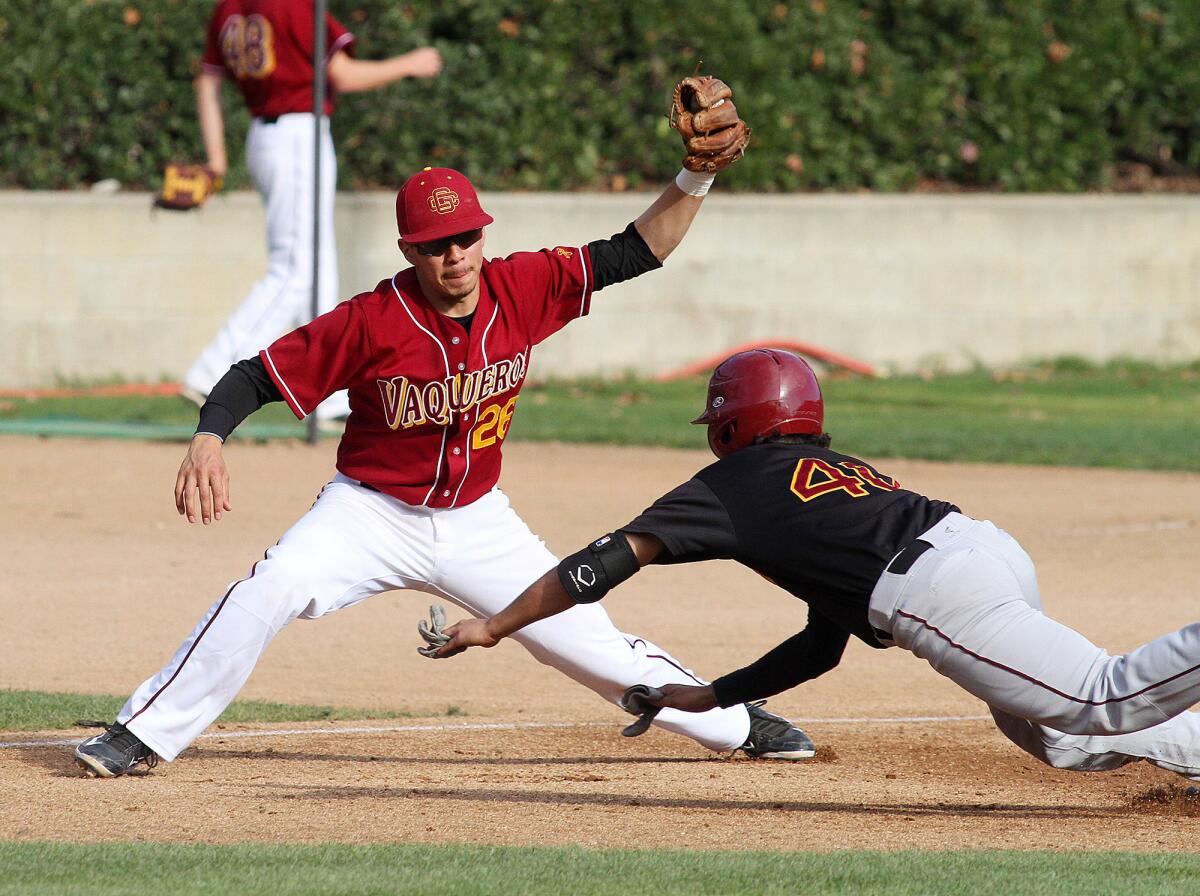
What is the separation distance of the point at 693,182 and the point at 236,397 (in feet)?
4.89

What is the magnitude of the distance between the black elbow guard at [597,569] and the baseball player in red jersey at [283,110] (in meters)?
6.30

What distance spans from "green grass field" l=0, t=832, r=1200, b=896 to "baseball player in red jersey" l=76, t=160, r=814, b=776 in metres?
0.77

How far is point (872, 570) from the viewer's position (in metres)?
4.34

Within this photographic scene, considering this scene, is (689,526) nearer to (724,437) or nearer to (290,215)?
(724,437)

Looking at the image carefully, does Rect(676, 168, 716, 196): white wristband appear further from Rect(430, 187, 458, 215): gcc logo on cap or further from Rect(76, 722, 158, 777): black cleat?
Rect(76, 722, 158, 777): black cleat

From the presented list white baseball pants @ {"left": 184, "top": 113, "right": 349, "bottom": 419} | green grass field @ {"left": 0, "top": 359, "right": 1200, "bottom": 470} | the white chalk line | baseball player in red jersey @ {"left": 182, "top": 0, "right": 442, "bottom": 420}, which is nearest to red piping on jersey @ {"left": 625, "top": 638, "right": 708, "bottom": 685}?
the white chalk line

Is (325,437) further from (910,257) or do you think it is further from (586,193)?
(910,257)

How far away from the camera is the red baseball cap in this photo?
16.5 ft

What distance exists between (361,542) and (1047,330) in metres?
12.0

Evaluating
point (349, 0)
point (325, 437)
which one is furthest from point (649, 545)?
point (349, 0)

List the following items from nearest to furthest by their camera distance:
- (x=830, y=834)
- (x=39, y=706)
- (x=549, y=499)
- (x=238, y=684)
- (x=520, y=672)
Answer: (x=830, y=834), (x=238, y=684), (x=39, y=706), (x=520, y=672), (x=549, y=499)

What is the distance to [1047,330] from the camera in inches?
633

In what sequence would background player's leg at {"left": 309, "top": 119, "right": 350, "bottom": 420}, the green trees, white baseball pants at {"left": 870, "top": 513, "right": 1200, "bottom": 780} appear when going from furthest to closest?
the green trees
background player's leg at {"left": 309, "top": 119, "right": 350, "bottom": 420}
white baseball pants at {"left": 870, "top": 513, "right": 1200, "bottom": 780}

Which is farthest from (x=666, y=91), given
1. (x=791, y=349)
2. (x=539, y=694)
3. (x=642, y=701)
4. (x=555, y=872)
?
(x=555, y=872)
